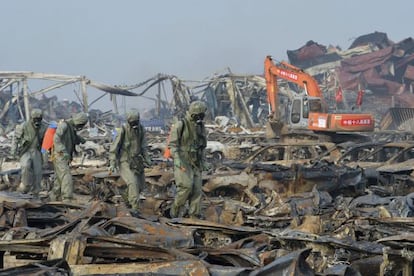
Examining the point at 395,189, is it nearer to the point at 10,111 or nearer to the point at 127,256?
the point at 127,256

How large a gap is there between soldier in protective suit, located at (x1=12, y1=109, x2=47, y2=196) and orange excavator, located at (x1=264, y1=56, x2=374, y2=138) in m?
10.1

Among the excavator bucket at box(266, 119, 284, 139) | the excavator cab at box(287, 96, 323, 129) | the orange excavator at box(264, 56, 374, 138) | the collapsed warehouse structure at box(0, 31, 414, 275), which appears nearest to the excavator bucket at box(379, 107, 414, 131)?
the orange excavator at box(264, 56, 374, 138)

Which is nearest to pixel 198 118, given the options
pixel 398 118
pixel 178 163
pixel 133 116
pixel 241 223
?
pixel 178 163

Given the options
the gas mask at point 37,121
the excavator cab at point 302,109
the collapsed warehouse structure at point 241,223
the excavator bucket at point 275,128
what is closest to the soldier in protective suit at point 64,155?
the collapsed warehouse structure at point 241,223

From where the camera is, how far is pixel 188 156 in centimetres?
1003

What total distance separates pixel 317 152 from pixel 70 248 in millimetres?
11816

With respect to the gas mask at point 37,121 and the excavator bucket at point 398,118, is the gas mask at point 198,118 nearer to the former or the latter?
the gas mask at point 37,121

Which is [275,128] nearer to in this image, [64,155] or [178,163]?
[64,155]

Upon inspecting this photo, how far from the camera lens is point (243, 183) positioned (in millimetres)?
11672

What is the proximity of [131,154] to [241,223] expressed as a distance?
2559mm

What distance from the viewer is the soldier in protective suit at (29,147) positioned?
1207 cm

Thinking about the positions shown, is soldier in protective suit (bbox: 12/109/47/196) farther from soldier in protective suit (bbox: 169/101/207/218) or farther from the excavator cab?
the excavator cab

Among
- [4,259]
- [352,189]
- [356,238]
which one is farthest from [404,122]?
[4,259]

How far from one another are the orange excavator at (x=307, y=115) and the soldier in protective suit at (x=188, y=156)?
10539 millimetres
